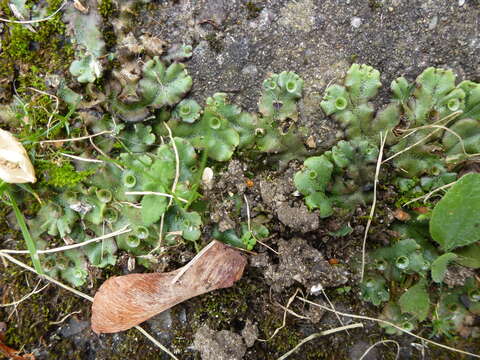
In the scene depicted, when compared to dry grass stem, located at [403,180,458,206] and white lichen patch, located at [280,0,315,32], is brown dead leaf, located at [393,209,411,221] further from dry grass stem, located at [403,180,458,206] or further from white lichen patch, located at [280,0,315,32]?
white lichen patch, located at [280,0,315,32]

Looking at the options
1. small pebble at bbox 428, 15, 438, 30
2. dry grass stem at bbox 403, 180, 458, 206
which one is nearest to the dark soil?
small pebble at bbox 428, 15, 438, 30

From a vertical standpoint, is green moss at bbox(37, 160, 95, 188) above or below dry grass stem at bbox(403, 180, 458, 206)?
above

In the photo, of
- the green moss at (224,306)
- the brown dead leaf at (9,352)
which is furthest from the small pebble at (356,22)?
the brown dead leaf at (9,352)

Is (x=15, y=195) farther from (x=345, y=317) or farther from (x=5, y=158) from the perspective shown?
(x=345, y=317)

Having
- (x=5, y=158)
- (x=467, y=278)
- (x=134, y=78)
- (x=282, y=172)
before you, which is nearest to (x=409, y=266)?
(x=467, y=278)

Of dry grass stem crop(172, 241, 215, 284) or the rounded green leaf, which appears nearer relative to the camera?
the rounded green leaf

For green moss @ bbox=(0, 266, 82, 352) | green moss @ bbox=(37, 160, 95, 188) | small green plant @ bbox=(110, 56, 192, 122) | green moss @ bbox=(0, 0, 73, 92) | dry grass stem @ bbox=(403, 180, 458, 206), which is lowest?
green moss @ bbox=(0, 266, 82, 352)

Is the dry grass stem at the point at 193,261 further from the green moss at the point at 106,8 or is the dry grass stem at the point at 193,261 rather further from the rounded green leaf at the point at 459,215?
the green moss at the point at 106,8
